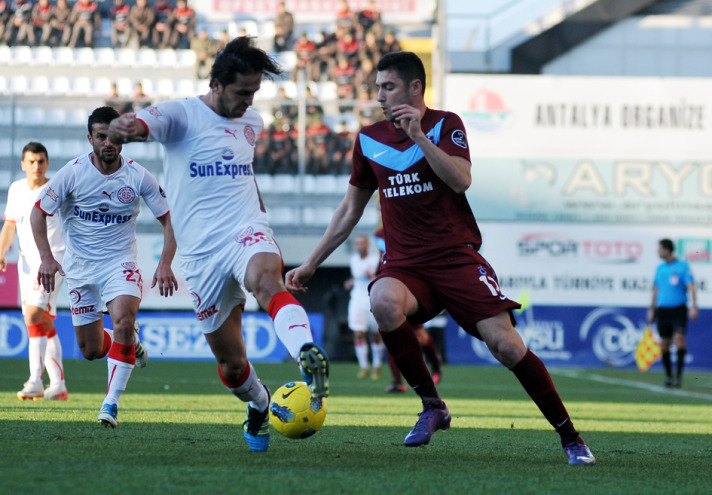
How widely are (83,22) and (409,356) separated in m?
22.5

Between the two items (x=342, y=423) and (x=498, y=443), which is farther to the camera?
(x=342, y=423)

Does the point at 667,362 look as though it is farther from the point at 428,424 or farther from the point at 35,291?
the point at 428,424

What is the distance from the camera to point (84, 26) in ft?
86.9

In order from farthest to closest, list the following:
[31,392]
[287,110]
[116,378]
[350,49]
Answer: [350,49]
[287,110]
[31,392]
[116,378]

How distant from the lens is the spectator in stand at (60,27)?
26.5 m

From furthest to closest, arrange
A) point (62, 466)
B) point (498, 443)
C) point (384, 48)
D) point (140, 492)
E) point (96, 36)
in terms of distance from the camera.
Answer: point (96, 36) → point (384, 48) → point (498, 443) → point (62, 466) → point (140, 492)

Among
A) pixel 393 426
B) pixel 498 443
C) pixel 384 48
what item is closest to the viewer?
pixel 498 443

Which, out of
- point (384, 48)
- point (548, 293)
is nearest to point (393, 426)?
point (548, 293)

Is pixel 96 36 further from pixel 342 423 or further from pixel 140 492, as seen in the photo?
pixel 140 492

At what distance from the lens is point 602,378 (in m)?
18.2

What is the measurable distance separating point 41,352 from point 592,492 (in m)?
6.92

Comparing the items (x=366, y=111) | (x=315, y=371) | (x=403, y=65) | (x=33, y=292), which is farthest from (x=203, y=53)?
(x=315, y=371)

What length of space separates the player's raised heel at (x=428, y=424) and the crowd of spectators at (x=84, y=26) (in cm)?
2197

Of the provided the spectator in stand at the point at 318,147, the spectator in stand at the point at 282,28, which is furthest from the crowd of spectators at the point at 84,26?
the spectator in stand at the point at 318,147
